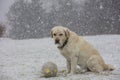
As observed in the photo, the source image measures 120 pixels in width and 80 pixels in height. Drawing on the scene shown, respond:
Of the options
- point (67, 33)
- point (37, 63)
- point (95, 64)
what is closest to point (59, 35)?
point (67, 33)

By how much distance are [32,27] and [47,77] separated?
37057 millimetres

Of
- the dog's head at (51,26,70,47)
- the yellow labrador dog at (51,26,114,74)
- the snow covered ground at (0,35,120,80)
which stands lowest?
the snow covered ground at (0,35,120,80)

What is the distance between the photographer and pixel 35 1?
49.8 m

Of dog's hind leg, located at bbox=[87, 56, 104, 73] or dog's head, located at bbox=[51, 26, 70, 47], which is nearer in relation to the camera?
dog's head, located at bbox=[51, 26, 70, 47]

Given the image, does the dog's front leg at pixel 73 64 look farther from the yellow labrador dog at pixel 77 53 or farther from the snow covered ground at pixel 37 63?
the snow covered ground at pixel 37 63

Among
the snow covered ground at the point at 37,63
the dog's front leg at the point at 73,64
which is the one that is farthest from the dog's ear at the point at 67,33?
the snow covered ground at the point at 37,63

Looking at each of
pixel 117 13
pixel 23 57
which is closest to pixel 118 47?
pixel 23 57

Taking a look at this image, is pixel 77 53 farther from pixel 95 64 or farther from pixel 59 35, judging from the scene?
pixel 59 35

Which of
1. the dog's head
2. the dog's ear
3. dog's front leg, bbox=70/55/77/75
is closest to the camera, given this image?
the dog's head

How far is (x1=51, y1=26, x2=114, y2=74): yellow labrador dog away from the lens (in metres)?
9.70

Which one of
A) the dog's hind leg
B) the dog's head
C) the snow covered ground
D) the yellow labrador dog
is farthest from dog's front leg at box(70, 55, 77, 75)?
the dog's head

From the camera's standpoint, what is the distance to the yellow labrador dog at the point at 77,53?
382 inches

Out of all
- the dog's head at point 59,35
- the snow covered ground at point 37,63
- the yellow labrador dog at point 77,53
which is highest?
the dog's head at point 59,35

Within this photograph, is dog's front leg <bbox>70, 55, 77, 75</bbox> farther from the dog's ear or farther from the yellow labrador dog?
the dog's ear
